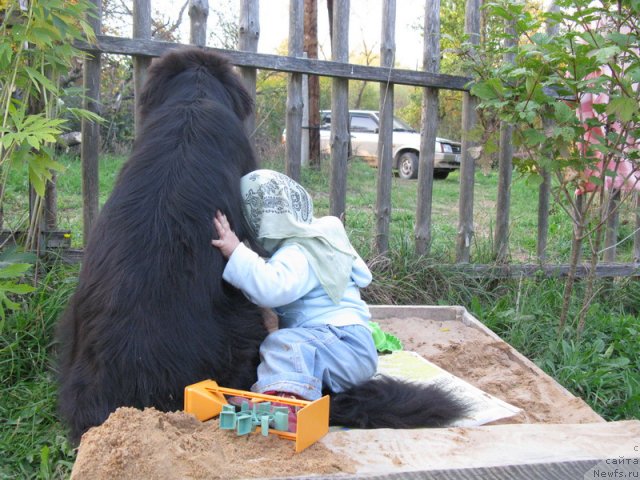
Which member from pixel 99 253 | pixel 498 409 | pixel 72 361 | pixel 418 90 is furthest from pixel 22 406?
pixel 418 90

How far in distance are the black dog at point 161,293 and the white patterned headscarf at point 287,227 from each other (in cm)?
7

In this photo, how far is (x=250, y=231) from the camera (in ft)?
7.43

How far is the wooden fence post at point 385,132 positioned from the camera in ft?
13.1

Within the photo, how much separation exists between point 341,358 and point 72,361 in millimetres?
901

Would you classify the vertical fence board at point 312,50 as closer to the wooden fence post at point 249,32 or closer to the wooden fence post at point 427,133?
the wooden fence post at point 427,133

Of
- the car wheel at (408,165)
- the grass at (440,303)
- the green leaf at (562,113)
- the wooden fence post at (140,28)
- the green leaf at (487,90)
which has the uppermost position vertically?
the wooden fence post at (140,28)

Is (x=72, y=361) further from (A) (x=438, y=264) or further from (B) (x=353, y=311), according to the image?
(A) (x=438, y=264)

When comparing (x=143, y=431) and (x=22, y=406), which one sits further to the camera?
(x=22, y=406)

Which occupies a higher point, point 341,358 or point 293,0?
point 293,0

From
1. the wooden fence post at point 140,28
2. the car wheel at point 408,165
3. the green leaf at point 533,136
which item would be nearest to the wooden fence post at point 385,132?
the green leaf at point 533,136

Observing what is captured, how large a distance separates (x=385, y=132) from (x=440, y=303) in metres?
1.12

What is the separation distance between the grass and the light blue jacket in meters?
0.78

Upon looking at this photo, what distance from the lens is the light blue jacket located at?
208 centimetres

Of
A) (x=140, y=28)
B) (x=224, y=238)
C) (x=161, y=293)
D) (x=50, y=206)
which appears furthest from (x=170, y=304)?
(x=140, y=28)
